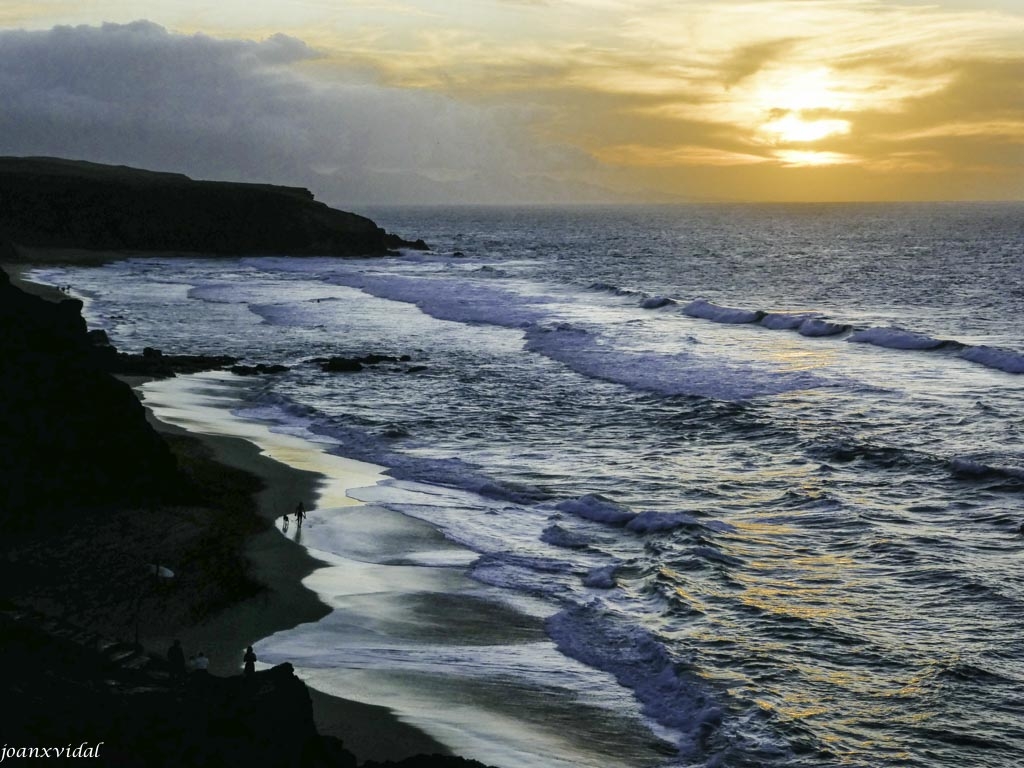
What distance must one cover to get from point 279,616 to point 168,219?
4865 inches

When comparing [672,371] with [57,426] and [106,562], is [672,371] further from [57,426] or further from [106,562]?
[106,562]

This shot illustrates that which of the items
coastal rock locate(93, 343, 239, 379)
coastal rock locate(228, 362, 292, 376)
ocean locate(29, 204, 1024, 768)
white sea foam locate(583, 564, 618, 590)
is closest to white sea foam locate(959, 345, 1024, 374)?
ocean locate(29, 204, 1024, 768)

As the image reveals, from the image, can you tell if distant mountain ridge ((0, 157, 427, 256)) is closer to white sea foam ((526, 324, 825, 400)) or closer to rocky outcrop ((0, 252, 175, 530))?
white sea foam ((526, 324, 825, 400))

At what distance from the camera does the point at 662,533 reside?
925 inches

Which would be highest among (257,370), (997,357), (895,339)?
(895,339)

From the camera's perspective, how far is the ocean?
15336 millimetres

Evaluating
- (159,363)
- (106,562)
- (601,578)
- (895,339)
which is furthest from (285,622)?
(895,339)

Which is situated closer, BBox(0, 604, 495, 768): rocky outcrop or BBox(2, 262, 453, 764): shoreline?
BBox(0, 604, 495, 768): rocky outcrop

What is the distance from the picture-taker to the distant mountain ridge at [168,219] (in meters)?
128

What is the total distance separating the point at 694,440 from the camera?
32.9m

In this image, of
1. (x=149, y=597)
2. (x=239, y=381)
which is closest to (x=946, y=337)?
(x=239, y=381)

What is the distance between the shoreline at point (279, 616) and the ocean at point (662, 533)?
0.41m

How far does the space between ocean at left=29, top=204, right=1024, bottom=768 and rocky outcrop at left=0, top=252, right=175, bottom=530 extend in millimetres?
4238

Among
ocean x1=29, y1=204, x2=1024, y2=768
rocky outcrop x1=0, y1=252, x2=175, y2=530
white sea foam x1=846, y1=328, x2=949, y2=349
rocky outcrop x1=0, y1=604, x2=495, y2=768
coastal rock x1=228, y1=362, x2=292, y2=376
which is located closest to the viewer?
rocky outcrop x1=0, y1=604, x2=495, y2=768
